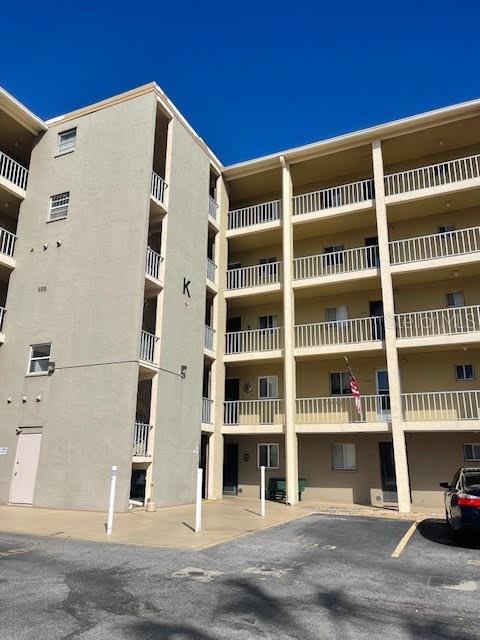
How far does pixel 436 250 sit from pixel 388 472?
9133mm

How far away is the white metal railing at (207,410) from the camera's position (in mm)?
20094

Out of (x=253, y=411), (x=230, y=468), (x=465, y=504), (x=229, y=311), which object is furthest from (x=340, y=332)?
(x=465, y=504)

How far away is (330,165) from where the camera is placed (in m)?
22.5

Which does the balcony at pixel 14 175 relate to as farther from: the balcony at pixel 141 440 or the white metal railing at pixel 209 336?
the balcony at pixel 141 440

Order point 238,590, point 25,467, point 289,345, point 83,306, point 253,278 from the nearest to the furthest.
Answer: point 238,590
point 25,467
point 83,306
point 289,345
point 253,278

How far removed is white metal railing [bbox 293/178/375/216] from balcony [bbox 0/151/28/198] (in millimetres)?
11642

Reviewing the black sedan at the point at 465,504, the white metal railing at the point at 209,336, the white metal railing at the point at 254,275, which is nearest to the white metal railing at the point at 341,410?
the white metal railing at the point at 209,336

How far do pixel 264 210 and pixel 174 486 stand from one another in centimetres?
1346

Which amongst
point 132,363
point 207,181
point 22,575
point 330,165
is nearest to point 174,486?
point 132,363

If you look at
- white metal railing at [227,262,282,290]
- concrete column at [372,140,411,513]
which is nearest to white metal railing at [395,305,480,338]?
concrete column at [372,140,411,513]

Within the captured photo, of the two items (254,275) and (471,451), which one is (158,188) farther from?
(471,451)

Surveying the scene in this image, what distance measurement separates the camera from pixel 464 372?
1916 cm

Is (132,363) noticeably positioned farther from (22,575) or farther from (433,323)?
(433,323)

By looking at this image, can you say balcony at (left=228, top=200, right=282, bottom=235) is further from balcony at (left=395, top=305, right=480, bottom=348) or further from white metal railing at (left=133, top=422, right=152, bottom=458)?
white metal railing at (left=133, top=422, right=152, bottom=458)
